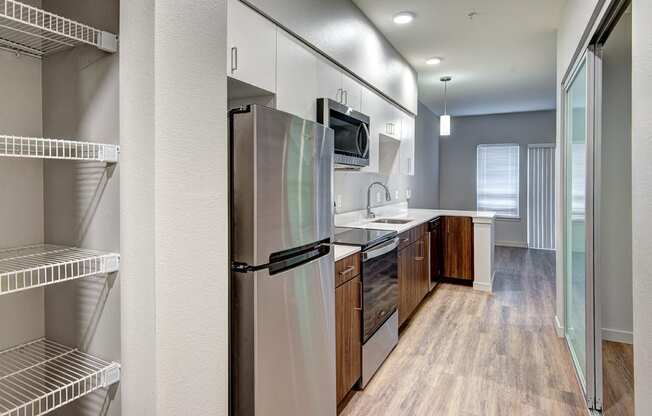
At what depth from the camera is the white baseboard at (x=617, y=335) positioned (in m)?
1.65

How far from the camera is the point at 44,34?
1.05 m

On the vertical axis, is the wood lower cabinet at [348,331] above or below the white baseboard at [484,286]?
above

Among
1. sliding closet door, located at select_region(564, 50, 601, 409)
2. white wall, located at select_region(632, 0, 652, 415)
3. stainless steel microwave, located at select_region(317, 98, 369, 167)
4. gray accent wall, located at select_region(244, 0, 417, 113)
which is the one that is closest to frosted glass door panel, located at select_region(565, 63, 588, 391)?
sliding closet door, located at select_region(564, 50, 601, 409)

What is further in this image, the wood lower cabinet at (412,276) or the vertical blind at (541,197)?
the vertical blind at (541,197)

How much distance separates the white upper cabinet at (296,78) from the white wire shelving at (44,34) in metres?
1.14

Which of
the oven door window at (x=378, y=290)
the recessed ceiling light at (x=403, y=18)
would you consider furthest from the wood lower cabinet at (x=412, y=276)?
the recessed ceiling light at (x=403, y=18)

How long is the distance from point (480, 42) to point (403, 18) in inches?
43.1

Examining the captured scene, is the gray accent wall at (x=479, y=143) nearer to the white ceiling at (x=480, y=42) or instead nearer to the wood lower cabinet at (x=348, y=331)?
the white ceiling at (x=480, y=42)

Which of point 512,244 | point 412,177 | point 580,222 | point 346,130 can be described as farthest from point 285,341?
point 512,244

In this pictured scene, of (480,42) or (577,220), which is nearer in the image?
(577,220)

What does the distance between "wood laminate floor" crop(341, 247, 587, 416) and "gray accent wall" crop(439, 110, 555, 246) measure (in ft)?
12.1

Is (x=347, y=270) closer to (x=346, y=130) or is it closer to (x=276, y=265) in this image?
(x=276, y=265)

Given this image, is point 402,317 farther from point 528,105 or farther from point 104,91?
point 528,105

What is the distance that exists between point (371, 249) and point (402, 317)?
119 centimetres
